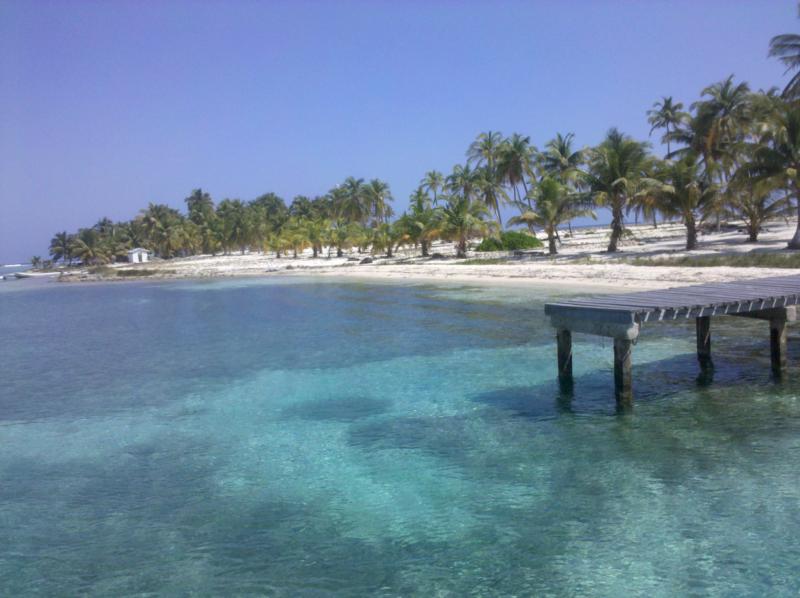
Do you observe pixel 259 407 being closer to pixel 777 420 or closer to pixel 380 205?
pixel 777 420

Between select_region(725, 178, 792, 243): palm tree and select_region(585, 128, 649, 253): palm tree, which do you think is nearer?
select_region(725, 178, 792, 243): palm tree

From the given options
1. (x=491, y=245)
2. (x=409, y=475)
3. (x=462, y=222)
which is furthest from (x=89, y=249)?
(x=409, y=475)

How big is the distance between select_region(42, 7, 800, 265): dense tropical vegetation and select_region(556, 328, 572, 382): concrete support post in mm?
23410

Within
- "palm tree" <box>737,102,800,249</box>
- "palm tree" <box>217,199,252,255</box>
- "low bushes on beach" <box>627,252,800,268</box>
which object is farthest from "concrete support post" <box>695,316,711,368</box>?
"palm tree" <box>217,199,252,255</box>

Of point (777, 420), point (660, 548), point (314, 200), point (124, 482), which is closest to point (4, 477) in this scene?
point (124, 482)

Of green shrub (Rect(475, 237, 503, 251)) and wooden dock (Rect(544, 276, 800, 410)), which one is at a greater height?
green shrub (Rect(475, 237, 503, 251))

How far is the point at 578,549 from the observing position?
6457mm

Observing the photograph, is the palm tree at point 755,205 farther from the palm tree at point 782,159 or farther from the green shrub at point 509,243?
the green shrub at point 509,243

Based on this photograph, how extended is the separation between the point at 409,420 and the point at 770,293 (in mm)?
7410

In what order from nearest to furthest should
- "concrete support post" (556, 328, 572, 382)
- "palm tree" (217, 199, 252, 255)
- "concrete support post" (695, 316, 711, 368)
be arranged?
1. "concrete support post" (556, 328, 572, 382)
2. "concrete support post" (695, 316, 711, 368)
3. "palm tree" (217, 199, 252, 255)

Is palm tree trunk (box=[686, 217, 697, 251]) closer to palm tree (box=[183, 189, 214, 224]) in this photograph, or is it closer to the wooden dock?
the wooden dock

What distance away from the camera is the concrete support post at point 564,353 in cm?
1261

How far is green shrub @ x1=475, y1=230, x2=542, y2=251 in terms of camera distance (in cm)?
5200

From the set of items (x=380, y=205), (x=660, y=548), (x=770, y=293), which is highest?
(x=380, y=205)
